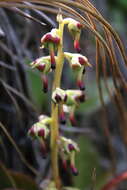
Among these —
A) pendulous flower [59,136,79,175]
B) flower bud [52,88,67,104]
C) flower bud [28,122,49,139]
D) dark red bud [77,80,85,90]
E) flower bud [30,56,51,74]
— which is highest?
flower bud [30,56,51,74]

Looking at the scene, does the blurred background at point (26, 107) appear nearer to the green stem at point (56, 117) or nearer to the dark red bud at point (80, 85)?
the green stem at point (56, 117)

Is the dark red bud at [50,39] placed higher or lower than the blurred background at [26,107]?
higher

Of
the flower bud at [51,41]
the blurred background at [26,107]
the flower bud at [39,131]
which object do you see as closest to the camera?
the flower bud at [51,41]

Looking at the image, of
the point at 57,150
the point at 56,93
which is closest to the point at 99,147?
the point at 57,150

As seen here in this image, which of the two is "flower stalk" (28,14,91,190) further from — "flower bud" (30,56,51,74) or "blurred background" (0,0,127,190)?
"blurred background" (0,0,127,190)

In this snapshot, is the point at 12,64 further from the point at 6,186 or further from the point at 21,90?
the point at 6,186

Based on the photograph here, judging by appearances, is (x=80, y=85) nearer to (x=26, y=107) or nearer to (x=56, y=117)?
(x=56, y=117)

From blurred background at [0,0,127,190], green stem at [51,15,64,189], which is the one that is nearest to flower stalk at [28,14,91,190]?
green stem at [51,15,64,189]

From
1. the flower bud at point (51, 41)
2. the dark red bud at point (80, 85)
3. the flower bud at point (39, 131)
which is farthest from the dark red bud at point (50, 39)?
the flower bud at point (39, 131)

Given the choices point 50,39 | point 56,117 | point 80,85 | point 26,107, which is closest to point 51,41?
point 50,39

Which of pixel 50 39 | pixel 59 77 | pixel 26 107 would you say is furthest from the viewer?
pixel 26 107

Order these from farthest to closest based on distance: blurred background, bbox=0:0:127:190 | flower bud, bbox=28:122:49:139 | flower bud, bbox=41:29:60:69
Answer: blurred background, bbox=0:0:127:190, flower bud, bbox=28:122:49:139, flower bud, bbox=41:29:60:69

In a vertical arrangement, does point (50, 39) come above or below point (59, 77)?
above
